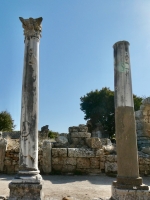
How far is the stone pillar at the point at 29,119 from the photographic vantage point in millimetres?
5812

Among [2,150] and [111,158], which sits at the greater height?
[2,150]

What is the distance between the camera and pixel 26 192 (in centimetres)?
575

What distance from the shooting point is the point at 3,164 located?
33.0 ft

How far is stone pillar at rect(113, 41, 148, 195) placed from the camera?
601 cm

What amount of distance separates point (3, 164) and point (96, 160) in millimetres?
4284

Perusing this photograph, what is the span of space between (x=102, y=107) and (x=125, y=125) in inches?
1154

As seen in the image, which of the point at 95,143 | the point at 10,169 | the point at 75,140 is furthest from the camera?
the point at 75,140

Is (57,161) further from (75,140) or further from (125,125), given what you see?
(125,125)

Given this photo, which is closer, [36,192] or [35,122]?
[36,192]

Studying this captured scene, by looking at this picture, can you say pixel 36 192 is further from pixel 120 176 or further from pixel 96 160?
pixel 96 160

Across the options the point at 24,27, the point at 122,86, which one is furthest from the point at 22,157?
the point at 24,27

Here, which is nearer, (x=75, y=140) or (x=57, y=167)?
(x=57, y=167)

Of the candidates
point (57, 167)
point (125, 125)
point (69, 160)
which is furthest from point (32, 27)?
point (57, 167)

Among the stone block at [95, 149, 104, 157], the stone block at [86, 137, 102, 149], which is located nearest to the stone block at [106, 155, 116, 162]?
the stone block at [95, 149, 104, 157]
